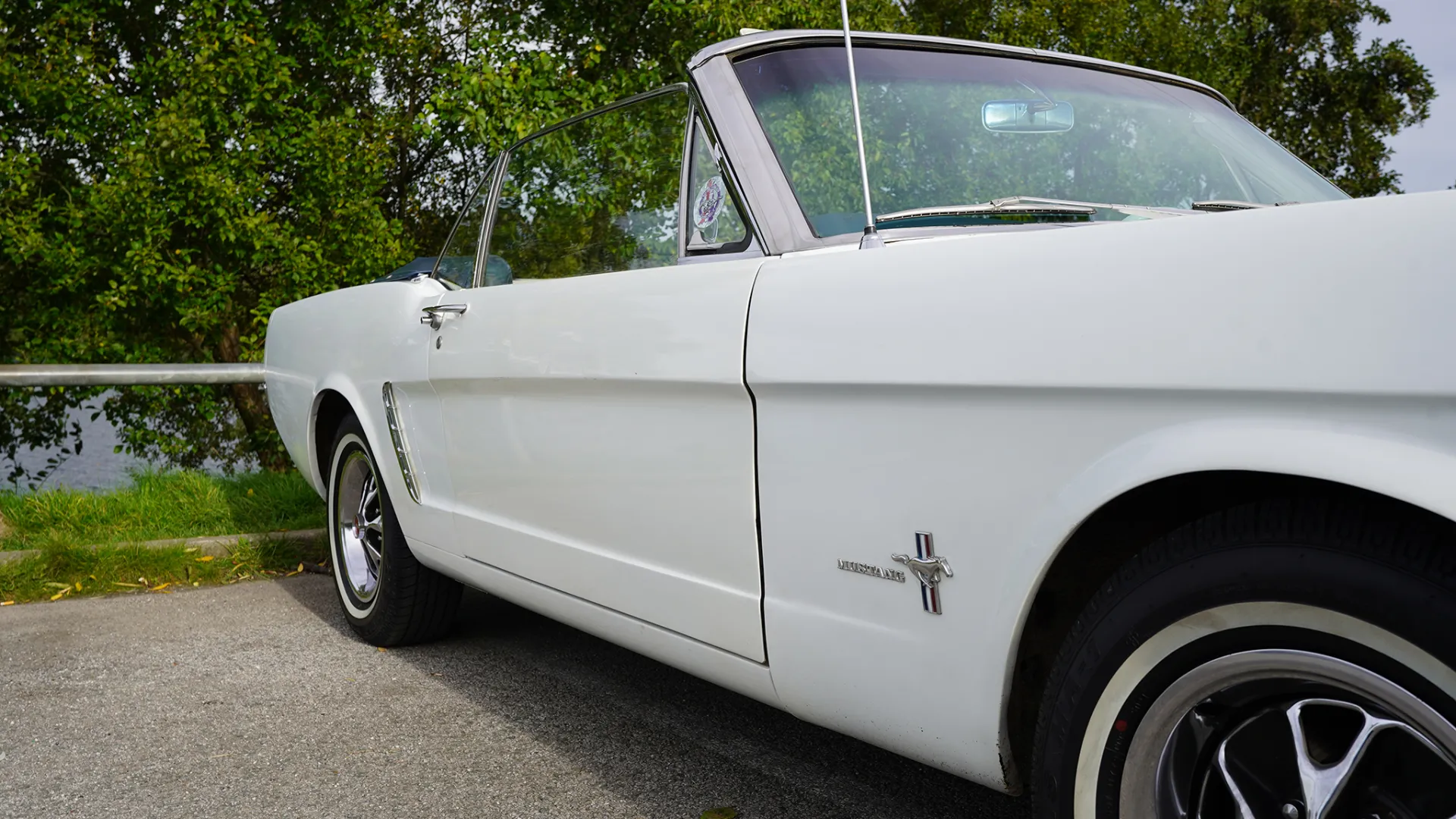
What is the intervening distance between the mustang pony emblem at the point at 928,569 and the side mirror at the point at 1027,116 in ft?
3.49

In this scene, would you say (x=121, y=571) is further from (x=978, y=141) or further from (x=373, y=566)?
(x=978, y=141)

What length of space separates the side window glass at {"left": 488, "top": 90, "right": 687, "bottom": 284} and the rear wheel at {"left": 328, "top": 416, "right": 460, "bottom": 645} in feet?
3.32

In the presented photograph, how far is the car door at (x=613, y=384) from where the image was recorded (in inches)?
89.9

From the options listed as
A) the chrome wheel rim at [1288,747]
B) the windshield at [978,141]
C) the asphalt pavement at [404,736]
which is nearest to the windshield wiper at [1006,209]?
the windshield at [978,141]

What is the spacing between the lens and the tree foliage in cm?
880

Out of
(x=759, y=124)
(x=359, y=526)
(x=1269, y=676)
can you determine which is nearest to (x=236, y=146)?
(x=359, y=526)

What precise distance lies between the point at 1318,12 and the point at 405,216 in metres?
15.9

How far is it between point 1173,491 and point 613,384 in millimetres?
1257

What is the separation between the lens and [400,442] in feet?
11.8

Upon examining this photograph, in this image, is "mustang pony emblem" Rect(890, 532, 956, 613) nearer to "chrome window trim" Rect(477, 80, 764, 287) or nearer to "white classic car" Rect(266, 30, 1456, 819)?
"white classic car" Rect(266, 30, 1456, 819)

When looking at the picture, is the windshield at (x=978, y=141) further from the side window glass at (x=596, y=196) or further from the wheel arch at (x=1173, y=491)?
the wheel arch at (x=1173, y=491)

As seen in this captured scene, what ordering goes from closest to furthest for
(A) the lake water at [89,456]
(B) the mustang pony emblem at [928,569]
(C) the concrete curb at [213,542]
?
1. (B) the mustang pony emblem at [928,569]
2. (C) the concrete curb at [213,542]
3. (A) the lake water at [89,456]

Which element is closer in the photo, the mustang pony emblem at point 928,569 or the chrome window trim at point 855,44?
the mustang pony emblem at point 928,569

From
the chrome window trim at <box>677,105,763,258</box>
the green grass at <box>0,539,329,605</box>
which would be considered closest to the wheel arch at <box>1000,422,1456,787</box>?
the chrome window trim at <box>677,105,763,258</box>
